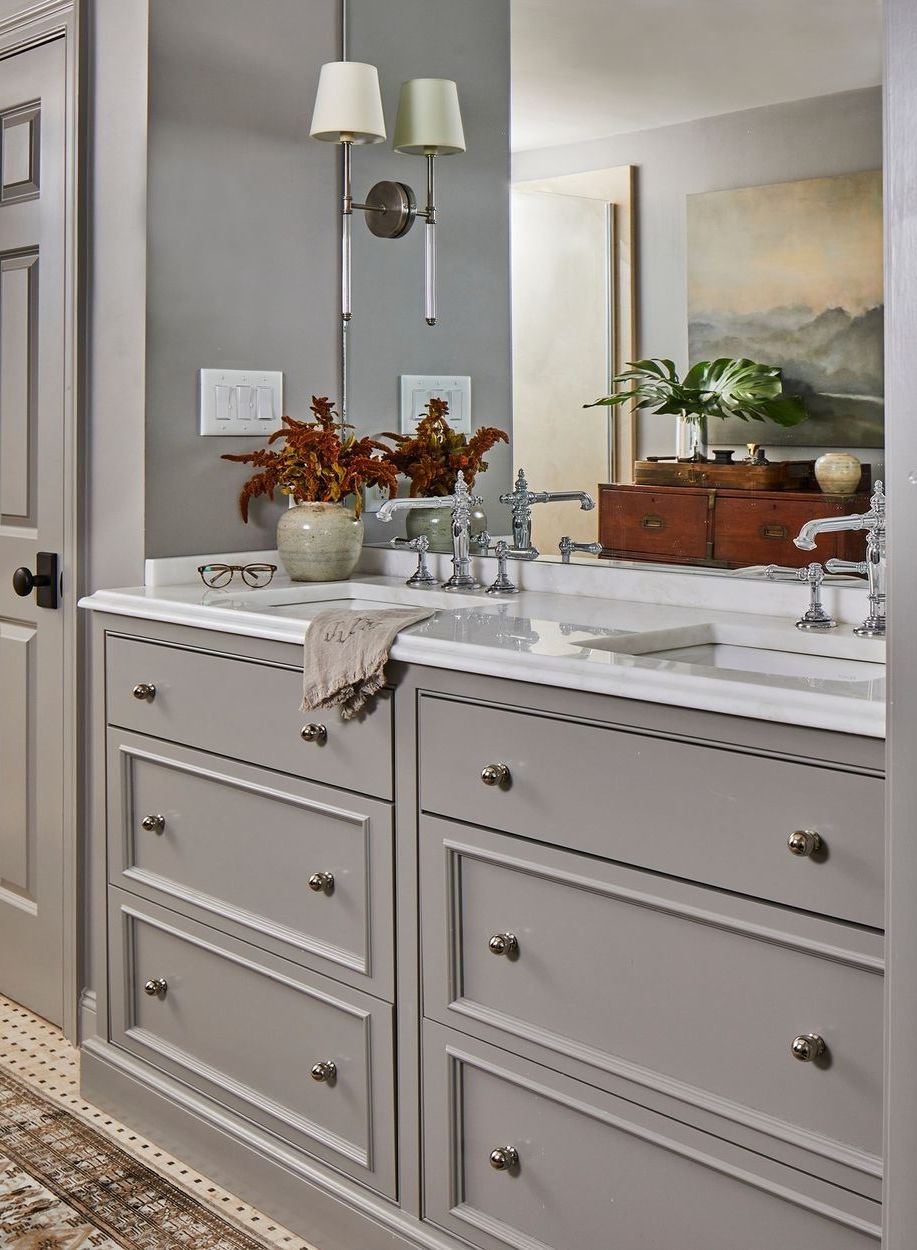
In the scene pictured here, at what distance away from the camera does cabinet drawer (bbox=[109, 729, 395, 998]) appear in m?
1.87

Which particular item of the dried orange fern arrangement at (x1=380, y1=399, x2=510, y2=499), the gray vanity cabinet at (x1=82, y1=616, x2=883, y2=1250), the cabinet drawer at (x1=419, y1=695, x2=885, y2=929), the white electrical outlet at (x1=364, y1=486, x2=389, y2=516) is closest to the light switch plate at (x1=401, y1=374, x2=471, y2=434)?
the dried orange fern arrangement at (x1=380, y1=399, x2=510, y2=499)

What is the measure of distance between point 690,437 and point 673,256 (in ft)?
0.94

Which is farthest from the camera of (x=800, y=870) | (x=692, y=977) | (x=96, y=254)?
(x=96, y=254)

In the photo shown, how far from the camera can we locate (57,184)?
2.56m

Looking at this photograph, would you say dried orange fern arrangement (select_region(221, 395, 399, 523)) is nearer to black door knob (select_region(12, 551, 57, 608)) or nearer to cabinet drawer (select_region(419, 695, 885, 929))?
black door knob (select_region(12, 551, 57, 608))

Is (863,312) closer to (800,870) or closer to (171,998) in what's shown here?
(800,870)

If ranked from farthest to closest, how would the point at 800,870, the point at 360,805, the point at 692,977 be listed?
the point at 360,805 → the point at 692,977 → the point at 800,870

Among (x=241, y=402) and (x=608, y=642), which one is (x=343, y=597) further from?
(x=608, y=642)

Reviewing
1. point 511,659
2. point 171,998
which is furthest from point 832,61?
point 171,998

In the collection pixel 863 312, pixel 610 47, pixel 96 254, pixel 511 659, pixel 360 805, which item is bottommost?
pixel 360 805

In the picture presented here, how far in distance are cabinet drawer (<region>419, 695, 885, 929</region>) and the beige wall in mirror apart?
603mm

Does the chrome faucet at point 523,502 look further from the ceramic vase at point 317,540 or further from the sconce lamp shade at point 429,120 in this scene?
the sconce lamp shade at point 429,120

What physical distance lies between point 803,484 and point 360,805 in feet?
2.62

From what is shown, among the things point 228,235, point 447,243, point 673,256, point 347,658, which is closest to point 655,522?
point 673,256
